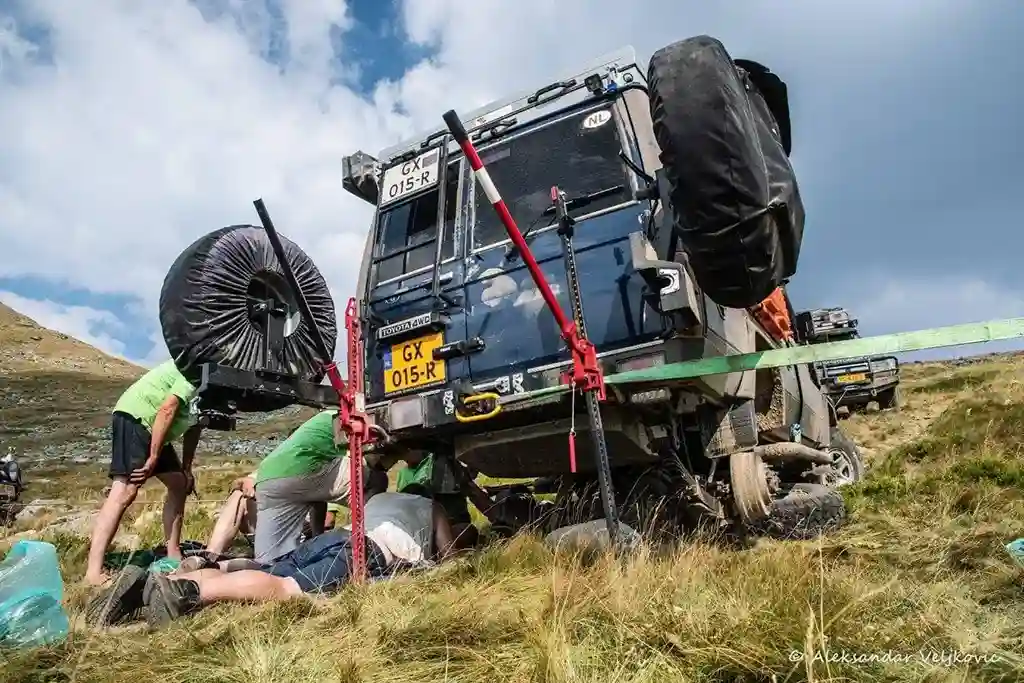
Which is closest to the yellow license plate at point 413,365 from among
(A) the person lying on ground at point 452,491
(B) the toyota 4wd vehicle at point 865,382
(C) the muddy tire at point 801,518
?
(A) the person lying on ground at point 452,491

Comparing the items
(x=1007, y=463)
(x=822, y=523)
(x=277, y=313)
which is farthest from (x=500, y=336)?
(x=1007, y=463)

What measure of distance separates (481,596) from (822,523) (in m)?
2.80

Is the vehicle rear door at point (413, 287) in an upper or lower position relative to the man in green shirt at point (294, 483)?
upper

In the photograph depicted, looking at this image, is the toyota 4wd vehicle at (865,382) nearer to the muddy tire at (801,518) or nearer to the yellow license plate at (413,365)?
the muddy tire at (801,518)

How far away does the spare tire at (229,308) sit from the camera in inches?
156

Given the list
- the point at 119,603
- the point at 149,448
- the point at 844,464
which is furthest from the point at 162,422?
the point at 844,464

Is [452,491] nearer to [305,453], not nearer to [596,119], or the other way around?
[305,453]

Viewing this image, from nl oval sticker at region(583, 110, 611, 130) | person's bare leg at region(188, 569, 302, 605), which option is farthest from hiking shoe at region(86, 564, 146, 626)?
nl oval sticker at region(583, 110, 611, 130)

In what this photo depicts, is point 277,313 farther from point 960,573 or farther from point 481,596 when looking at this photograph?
point 960,573

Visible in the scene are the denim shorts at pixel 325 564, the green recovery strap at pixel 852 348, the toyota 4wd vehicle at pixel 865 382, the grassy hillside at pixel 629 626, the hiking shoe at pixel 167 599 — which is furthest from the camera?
the toyota 4wd vehicle at pixel 865 382

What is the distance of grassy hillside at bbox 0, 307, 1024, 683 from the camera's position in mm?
1957

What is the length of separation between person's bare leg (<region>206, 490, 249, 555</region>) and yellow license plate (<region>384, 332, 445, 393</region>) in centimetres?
203

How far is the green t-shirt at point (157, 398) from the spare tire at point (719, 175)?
3.55 metres

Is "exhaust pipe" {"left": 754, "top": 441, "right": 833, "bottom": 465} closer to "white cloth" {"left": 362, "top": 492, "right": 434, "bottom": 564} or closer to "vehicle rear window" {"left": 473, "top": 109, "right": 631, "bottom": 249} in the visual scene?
"vehicle rear window" {"left": 473, "top": 109, "right": 631, "bottom": 249}
